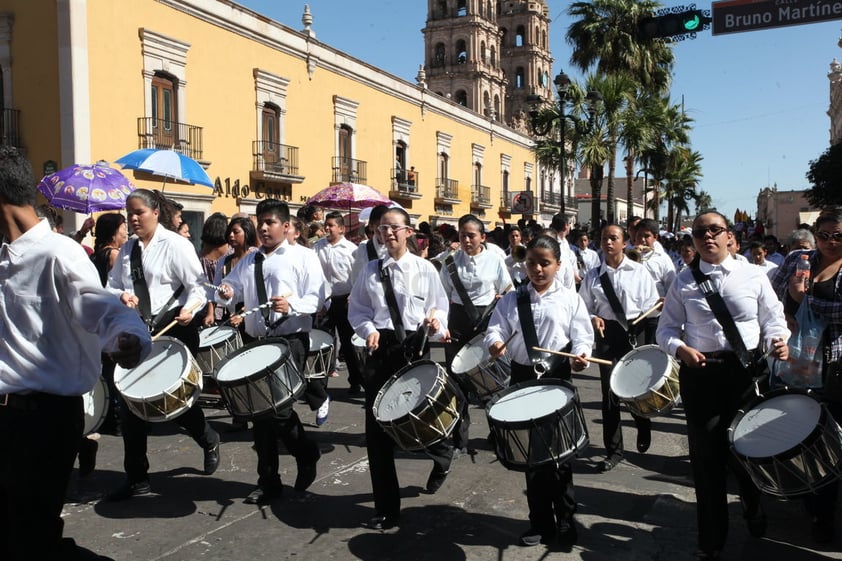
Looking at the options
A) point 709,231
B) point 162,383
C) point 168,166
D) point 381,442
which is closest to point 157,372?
point 162,383

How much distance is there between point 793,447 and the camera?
12.7 ft

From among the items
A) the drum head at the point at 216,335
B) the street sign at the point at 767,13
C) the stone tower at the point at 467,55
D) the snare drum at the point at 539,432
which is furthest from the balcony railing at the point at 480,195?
the snare drum at the point at 539,432

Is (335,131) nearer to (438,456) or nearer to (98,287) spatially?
(438,456)

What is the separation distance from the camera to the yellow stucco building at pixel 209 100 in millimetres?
18891

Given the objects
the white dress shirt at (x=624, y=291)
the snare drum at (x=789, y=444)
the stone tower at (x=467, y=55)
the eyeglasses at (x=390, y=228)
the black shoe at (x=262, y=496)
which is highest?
the stone tower at (x=467, y=55)

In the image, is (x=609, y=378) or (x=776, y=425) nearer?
(x=776, y=425)

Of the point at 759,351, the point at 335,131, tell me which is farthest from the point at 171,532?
the point at 335,131

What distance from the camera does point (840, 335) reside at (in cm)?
503

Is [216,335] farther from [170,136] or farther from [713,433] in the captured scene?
[170,136]

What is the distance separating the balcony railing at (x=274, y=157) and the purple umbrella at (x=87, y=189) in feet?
44.7

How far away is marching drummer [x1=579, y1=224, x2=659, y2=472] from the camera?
A: 6.77 m

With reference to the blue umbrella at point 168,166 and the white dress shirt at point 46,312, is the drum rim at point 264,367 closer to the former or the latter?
the white dress shirt at point 46,312

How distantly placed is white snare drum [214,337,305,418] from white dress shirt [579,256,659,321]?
9.66ft

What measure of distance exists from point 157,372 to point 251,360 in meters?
0.68
